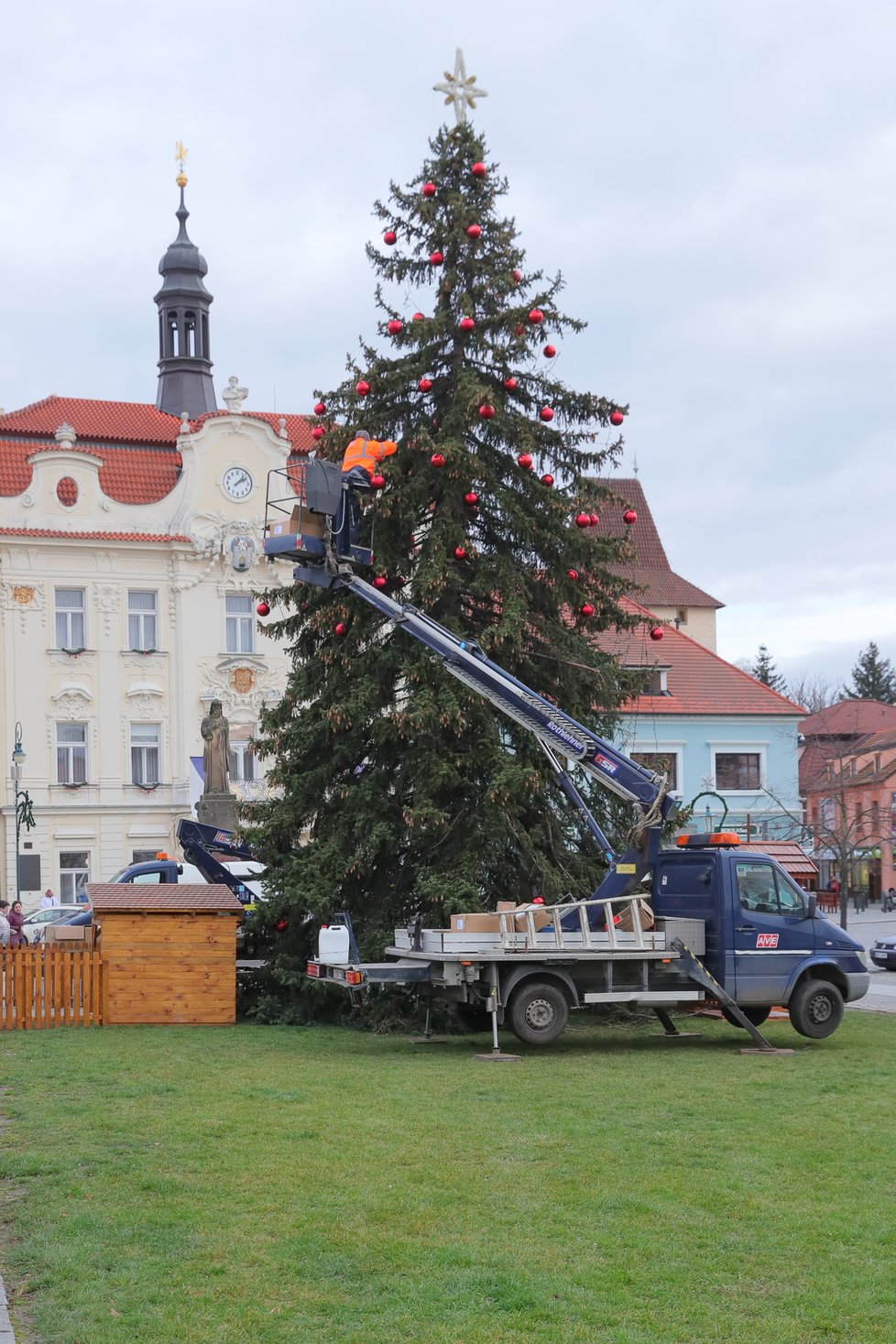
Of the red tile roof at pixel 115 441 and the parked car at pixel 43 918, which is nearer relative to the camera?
the parked car at pixel 43 918

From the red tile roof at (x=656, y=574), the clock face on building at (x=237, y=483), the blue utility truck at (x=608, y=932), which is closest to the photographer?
the blue utility truck at (x=608, y=932)

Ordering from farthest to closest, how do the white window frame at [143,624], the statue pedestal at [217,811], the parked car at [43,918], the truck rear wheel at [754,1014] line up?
the white window frame at [143,624]
the parked car at [43,918]
the statue pedestal at [217,811]
the truck rear wheel at [754,1014]

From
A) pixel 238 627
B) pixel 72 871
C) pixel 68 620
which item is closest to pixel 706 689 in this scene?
pixel 238 627

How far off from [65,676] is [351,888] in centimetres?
3157

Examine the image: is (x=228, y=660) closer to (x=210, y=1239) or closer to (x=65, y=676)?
(x=65, y=676)

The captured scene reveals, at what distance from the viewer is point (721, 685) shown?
50281 millimetres

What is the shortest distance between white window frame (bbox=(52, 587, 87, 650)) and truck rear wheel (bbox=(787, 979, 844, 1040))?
3636cm

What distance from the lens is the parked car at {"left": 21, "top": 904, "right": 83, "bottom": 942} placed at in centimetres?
3641

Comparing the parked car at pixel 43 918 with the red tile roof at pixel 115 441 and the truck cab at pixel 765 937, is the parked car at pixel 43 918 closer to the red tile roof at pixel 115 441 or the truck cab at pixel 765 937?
the red tile roof at pixel 115 441

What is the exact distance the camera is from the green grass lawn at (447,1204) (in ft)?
23.1

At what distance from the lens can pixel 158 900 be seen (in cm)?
1980

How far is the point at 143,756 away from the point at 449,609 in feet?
105

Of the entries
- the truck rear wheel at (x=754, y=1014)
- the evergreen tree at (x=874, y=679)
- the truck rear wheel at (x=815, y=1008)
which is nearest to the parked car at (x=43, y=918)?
the truck rear wheel at (x=754, y=1014)

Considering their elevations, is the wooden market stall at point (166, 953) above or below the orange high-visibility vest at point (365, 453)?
below
